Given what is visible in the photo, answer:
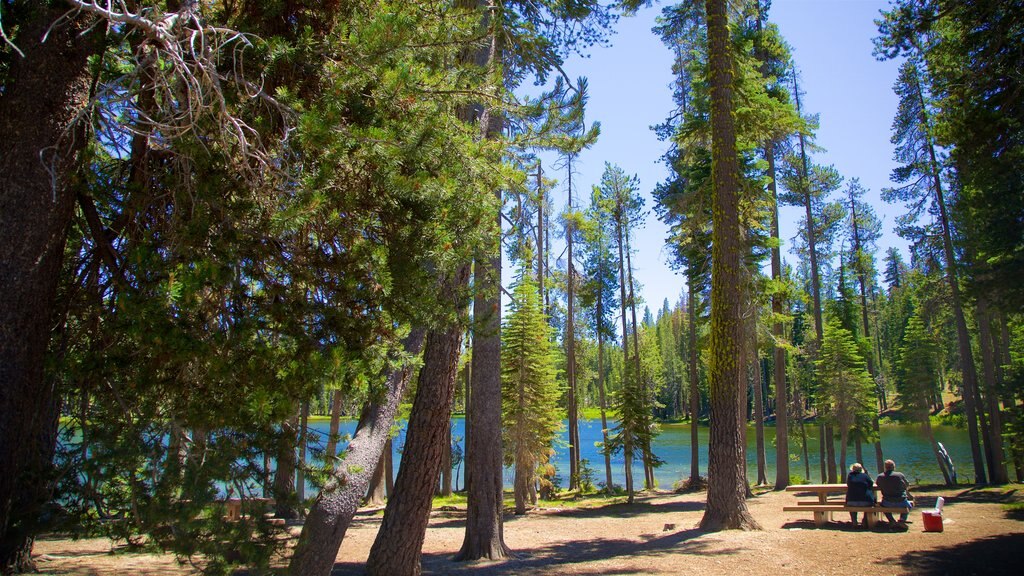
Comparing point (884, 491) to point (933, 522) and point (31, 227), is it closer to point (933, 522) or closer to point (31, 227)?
point (933, 522)

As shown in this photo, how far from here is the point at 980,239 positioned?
1591 cm

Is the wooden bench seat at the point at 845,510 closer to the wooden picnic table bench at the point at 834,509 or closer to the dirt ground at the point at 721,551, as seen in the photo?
the wooden picnic table bench at the point at 834,509

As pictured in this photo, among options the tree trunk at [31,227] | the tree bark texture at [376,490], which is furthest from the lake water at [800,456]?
the tree trunk at [31,227]

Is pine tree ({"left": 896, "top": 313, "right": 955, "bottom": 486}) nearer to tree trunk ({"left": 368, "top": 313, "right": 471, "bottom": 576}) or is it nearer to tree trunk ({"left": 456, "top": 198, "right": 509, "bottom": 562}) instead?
tree trunk ({"left": 456, "top": 198, "right": 509, "bottom": 562})

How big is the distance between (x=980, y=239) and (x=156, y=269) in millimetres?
18693

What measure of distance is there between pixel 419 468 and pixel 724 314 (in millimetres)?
6383

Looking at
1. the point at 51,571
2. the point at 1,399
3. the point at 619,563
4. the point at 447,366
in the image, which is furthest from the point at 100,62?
the point at 619,563

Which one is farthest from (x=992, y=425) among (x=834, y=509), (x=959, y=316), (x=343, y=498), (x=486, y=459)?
(x=343, y=498)

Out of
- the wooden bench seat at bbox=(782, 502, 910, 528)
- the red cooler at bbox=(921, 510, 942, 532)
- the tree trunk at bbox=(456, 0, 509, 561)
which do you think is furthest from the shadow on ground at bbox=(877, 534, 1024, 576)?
the tree trunk at bbox=(456, 0, 509, 561)

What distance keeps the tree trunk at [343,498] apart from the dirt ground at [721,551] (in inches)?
89.9

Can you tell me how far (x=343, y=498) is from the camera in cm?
495

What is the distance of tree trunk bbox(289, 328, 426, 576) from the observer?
4777mm

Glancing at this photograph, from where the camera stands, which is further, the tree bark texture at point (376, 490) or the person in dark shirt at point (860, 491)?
the tree bark texture at point (376, 490)

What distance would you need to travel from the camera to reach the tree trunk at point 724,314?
32.7 feet
